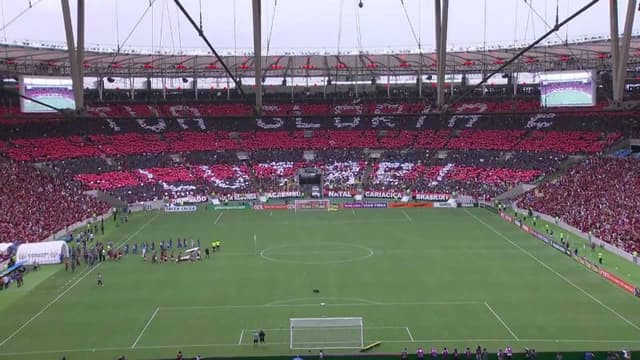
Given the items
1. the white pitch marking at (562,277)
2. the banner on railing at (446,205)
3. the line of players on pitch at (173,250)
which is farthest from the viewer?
the banner on railing at (446,205)

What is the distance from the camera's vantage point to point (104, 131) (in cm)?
7506

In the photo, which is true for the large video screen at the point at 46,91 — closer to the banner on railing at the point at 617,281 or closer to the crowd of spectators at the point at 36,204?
the crowd of spectators at the point at 36,204

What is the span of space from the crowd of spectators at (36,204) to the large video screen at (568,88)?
4108 cm

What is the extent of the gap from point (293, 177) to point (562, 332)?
4535cm

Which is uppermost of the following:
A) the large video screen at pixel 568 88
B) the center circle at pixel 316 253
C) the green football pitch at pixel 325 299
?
the large video screen at pixel 568 88

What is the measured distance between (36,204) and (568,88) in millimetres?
46407

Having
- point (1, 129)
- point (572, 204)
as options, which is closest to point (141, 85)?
point (1, 129)

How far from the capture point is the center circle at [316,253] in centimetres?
3816

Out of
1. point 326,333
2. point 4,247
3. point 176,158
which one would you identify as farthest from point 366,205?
point 326,333

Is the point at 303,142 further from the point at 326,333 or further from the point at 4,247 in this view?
the point at 326,333

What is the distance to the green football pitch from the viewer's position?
2462 centimetres

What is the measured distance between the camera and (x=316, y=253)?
40031mm

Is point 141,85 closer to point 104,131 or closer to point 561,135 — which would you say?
point 104,131

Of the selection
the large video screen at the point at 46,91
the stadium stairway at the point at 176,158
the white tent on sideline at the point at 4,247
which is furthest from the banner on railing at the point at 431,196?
the white tent on sideline at the point at 4,247
